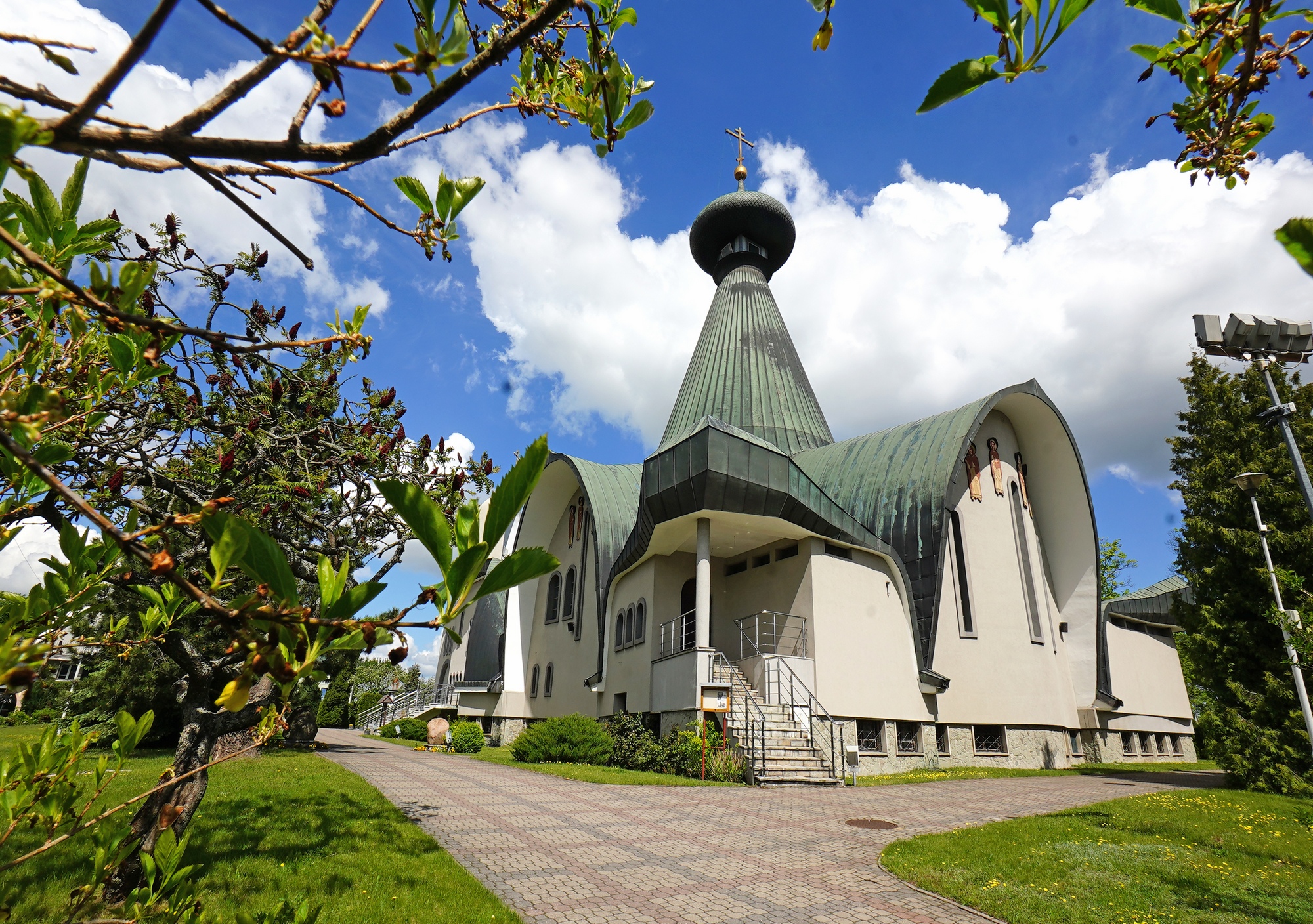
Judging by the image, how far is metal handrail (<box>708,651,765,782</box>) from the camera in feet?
44.2

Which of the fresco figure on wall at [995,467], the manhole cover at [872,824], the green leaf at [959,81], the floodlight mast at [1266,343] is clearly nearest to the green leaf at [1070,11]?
the green leaf at [959,81]

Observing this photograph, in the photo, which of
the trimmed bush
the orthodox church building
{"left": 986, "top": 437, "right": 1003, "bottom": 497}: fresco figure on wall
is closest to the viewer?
the orthodox church building

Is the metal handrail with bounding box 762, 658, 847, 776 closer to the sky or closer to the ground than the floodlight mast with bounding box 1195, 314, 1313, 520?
closer to the ground

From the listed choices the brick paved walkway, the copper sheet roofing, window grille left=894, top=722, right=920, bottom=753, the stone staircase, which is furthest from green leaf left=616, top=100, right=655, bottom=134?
the copper sheet roofing

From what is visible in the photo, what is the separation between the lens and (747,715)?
47.1 feet

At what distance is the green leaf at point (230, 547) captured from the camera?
88 cm

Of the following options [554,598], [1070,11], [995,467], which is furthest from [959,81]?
[554,598]

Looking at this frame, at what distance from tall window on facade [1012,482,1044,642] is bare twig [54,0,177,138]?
76.2 ft

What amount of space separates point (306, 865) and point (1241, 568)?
18143 mm

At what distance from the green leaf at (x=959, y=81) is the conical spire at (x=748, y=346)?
2017 cm

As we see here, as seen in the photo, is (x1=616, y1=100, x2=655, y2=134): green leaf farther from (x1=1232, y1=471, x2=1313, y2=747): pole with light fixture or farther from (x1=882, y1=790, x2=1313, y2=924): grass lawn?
(x1=1232, y1=471, x2=1313, y2=747): pole with light fixture

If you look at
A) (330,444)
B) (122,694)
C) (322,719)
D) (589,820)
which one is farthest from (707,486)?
(322,719)

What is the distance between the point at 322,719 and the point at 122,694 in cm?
2812

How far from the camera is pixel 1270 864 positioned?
22.0 ft
